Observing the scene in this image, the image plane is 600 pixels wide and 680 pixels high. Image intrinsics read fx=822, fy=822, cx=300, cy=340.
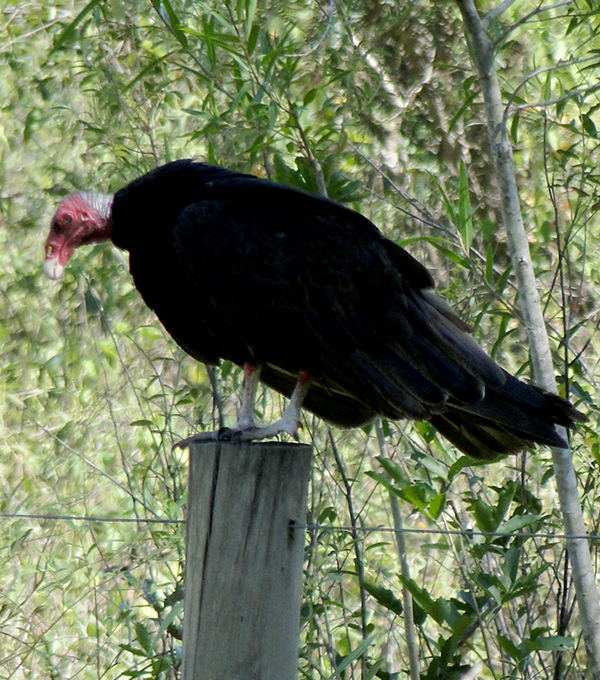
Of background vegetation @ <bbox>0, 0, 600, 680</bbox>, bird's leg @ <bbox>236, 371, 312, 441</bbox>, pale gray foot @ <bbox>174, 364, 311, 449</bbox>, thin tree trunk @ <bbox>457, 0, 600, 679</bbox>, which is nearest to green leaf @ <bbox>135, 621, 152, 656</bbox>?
background vegetation @ <bbox>0, 0, 600, 680</bbox>

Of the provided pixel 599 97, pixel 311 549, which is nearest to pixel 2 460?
pixel 311 549

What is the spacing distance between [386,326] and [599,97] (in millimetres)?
1690

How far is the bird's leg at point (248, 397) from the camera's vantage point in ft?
7.95

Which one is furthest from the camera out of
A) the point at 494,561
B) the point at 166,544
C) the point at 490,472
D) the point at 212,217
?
the point at 490,472

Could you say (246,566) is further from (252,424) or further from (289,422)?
(252,424)

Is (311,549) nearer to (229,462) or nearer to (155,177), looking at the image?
(229,462)

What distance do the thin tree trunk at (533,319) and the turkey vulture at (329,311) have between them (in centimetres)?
16

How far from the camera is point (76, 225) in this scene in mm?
2807

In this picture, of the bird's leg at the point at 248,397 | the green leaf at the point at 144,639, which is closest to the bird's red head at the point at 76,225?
the bird's leg at the point at 248,397

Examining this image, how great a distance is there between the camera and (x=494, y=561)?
10.7ft

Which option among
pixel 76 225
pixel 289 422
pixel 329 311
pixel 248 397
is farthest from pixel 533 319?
pixel 76 225

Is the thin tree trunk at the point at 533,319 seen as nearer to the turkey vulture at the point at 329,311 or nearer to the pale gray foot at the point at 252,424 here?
the turkey vulture at the point at 329,311

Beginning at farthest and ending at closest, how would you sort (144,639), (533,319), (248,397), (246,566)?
(144,639)
(248,397)
(533,319)
(246,566)

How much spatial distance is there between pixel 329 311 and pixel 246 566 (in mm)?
819
